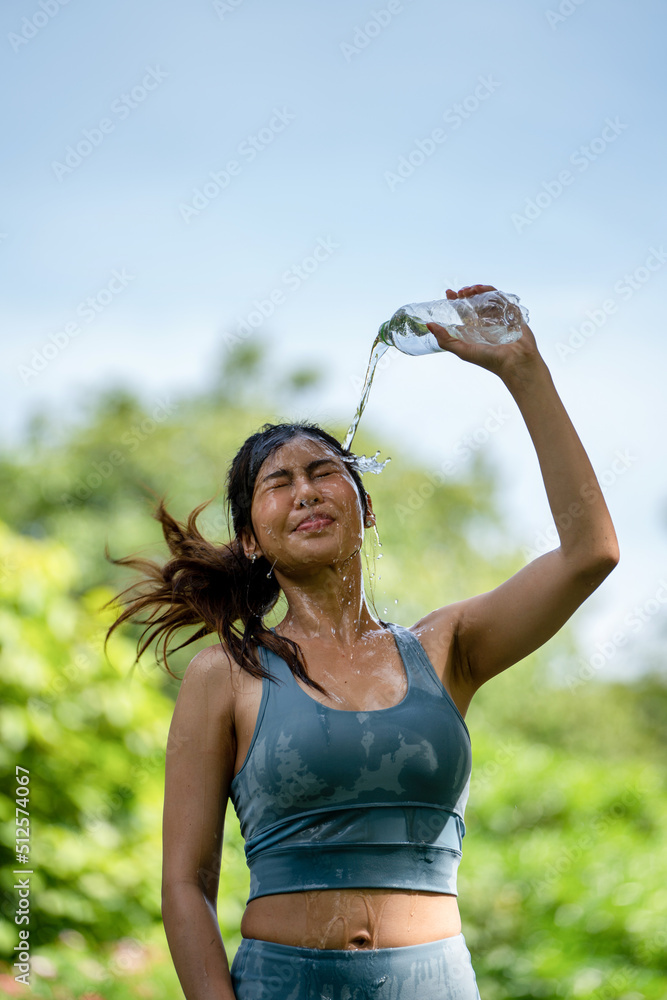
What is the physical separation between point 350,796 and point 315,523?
0.54 meters

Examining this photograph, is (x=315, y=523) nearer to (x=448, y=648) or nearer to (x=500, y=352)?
(x=448, y=648)

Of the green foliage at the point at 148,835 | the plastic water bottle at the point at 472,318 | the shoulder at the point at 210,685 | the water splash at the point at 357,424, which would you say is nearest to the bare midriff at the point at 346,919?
the shoulder at the point at 210,685

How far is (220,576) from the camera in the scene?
206 cm

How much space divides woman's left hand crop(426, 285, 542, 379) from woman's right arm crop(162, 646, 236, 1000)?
29.5 inches

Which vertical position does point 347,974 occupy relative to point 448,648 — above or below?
below

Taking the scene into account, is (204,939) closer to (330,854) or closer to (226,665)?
(330,854)

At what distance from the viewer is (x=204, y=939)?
5.29 ft

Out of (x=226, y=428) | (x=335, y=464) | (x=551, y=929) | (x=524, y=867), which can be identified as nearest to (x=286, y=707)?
(x=335, y=464)

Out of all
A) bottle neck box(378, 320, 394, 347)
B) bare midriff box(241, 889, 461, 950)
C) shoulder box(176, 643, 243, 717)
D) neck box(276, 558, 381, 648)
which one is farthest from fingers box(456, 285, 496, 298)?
bare midriff box(241, 889, 461, 950)

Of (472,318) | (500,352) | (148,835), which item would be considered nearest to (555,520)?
(500,352)

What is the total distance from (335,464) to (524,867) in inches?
149

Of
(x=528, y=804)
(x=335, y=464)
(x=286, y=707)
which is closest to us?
(x=286, y=707)

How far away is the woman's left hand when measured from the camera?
1703 mm

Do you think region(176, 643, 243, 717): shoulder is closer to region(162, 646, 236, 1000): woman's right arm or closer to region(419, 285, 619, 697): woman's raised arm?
region(162, 646, 236, 1000): woman's right arm
